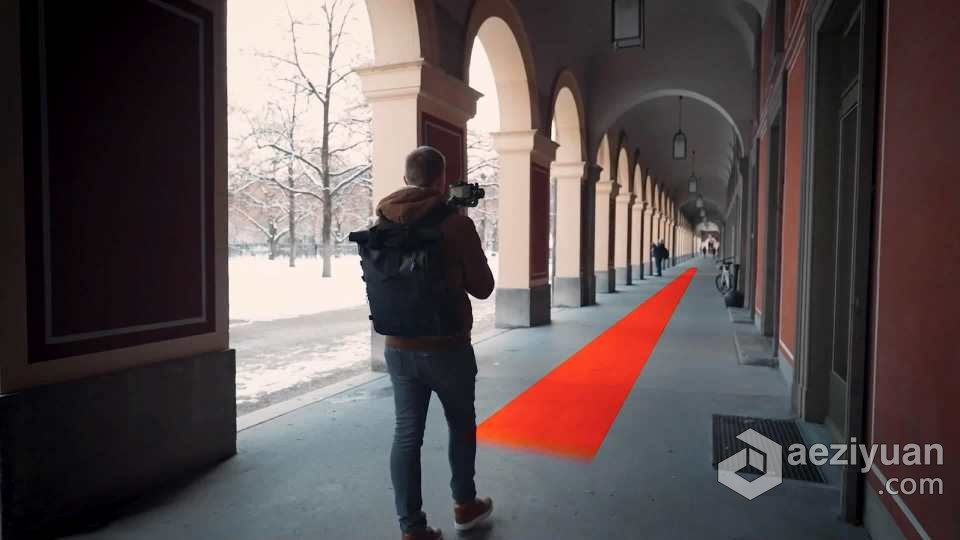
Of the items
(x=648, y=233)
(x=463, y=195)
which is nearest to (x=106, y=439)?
(x=463, y=195)

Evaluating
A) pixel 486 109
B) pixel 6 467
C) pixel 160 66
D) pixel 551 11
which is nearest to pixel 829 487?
pixel 6 467

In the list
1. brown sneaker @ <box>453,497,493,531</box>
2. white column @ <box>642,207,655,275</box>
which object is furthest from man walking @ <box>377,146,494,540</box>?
white column @ <box>642,207,655,275</box>

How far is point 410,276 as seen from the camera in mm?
2277

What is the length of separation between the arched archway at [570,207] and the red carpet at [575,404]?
14.6ft

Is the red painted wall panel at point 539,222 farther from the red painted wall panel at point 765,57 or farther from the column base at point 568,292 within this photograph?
the red painted wall panel at point 765,57

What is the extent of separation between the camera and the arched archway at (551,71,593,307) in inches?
487

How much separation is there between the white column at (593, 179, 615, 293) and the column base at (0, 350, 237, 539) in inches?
543

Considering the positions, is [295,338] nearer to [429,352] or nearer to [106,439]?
[106,439]

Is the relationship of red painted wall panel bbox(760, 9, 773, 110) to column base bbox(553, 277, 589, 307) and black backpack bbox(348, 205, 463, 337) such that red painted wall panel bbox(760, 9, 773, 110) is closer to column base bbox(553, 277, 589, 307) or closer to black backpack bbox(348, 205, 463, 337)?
column base bbox(553, 277, 589, 307)

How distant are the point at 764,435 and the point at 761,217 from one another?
530cm

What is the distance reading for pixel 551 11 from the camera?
1009cm

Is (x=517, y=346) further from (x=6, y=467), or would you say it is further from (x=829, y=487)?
(x=6, y=467)

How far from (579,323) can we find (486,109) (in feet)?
51.5

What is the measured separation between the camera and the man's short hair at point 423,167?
95.9 inches
